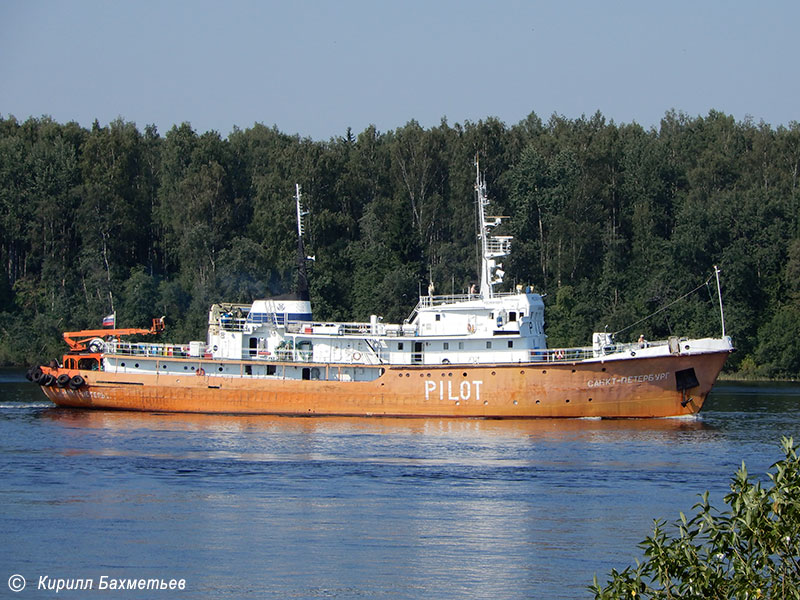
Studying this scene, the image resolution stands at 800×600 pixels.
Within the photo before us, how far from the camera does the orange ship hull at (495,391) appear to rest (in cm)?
4534

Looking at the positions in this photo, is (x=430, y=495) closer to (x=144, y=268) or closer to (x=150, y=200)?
(x=144, y=268)

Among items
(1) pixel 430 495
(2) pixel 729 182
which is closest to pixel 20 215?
(2) pixel 729 182

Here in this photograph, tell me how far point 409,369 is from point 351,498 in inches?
640

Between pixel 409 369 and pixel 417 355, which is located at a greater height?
pixel 417 355

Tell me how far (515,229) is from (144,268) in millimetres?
27664

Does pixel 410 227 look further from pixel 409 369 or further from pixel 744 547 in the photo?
pixel 744 547

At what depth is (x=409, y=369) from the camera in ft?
152

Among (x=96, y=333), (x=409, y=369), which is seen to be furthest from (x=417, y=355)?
(x=96, y=333)

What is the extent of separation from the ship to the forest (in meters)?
25.8

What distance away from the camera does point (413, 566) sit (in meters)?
23.9

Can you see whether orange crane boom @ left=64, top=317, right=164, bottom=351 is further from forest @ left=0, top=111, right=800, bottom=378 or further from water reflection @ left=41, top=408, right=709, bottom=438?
forest @ left=0, top=111, right=800, bottom=378

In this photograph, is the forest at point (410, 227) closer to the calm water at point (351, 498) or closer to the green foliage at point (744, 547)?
the calm water at point (351, 498)

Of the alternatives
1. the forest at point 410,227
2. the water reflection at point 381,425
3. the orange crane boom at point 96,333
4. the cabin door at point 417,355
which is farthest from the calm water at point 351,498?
the forest at point 410,227

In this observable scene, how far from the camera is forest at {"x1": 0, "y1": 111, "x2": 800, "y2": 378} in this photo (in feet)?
242
